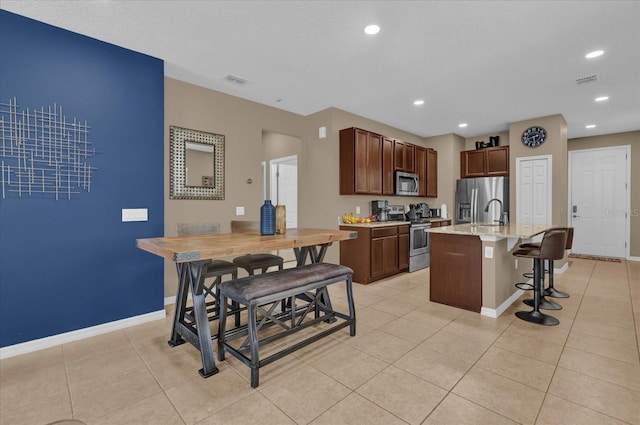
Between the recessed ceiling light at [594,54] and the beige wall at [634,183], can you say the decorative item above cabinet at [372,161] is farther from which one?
the beige wall at [634,183]

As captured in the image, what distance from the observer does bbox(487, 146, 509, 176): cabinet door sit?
599 cm

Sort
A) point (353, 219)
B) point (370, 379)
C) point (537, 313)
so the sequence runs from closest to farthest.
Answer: point (370, 379)
point (537, 313)
point (353, 219)

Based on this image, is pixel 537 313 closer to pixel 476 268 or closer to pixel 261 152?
pixel 476 268

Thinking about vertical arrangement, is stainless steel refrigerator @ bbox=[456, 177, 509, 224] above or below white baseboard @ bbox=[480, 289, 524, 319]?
above

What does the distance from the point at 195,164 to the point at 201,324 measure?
7.64 feet

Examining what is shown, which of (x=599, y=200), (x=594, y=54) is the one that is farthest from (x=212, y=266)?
(x=599, y=200)

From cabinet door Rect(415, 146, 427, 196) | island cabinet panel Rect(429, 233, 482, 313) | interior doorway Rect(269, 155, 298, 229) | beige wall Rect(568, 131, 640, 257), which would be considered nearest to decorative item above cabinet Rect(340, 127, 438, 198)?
cabinet door Rect(415, 146, 427, 196)

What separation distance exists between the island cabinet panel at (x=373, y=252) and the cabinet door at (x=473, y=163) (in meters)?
2.75

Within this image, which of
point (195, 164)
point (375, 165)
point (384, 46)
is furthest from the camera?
point (375, 165)

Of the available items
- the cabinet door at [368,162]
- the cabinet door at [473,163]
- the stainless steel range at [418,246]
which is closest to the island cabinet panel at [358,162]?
the cabinet door at [368,162]

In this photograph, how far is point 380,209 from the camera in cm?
539

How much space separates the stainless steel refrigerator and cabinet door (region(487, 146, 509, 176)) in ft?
0.73

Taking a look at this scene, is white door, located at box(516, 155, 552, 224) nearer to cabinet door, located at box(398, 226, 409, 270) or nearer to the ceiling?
the ceiling

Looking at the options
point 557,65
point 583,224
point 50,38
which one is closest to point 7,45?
point 50,38
